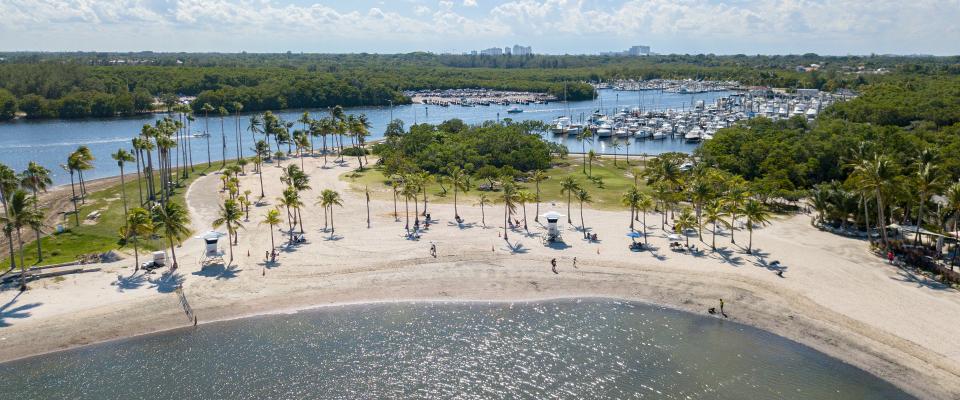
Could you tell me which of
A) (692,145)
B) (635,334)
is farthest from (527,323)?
(692,145)

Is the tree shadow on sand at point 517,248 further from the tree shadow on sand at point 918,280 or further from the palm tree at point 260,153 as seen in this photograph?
the palm tree at point 260,153

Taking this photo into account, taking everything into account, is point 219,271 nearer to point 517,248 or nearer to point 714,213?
point 517,248

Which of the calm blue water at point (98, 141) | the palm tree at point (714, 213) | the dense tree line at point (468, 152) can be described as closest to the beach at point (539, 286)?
the palm tree at point (714, 213)

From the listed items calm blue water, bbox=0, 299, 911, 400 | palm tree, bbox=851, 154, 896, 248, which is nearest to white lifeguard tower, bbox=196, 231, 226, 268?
calm blue water, bbox=0, 299, 911, 400

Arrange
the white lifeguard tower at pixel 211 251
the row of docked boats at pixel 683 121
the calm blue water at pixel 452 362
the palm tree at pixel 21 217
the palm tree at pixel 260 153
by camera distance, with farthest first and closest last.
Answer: the row of docked boats at pixel 683 121
the palm tree at pixel 260 153
the white lifeguard tower at pixel 211 251
the palm tree at pixel 21 217
the calm blue water at pixel 452 362

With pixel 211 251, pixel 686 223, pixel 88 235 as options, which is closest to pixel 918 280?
pixel 686 223

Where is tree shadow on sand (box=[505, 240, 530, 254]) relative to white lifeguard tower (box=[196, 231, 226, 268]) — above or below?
below

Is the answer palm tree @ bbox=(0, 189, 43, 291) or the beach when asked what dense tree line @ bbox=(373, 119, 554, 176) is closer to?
the beach
